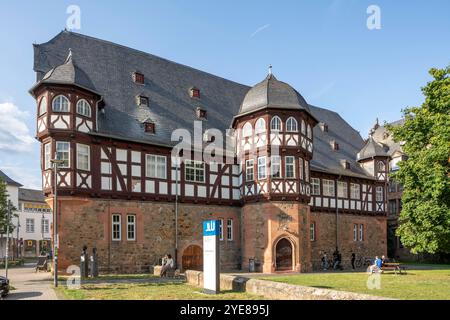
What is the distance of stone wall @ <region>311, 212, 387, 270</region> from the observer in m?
34.5

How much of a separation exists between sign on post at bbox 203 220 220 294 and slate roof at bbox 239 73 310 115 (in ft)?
44.9

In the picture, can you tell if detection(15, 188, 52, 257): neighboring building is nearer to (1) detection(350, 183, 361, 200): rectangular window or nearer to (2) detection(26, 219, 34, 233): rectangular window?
(2) detection(26, 219, 34, 233): rectangular window

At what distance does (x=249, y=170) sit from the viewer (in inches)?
1166

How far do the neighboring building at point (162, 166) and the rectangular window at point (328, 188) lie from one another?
0.19 m

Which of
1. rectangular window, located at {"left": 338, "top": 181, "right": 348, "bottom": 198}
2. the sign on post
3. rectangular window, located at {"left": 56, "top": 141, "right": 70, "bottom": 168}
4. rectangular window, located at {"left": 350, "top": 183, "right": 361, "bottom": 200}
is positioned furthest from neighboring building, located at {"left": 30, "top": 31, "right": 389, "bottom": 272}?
the sign on post

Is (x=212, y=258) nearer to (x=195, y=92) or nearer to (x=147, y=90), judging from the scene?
(x=147, y=90)

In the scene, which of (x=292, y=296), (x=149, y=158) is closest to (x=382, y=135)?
(x=149, y=158)

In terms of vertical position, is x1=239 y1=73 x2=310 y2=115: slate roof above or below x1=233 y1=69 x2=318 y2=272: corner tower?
above

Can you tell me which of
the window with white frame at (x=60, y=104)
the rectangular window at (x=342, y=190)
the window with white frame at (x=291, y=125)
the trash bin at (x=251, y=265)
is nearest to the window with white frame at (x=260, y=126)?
the window with white frame at (x=291, y=125)

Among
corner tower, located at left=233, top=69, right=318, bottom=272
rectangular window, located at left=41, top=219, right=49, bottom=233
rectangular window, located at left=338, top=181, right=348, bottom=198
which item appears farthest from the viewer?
rectangular window, located at left=41, top=219, right=49, bottom=233

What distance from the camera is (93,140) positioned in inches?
962

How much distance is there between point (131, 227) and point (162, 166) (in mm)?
4048

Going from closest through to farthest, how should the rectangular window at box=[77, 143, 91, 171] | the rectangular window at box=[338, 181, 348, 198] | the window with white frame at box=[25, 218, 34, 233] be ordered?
the rectangular window at box=[77, 143, 91, 171]
the rectangular window at box=[338, 181, 348, 198]
the window with white frame at box=[25, 218, 34, 233]
